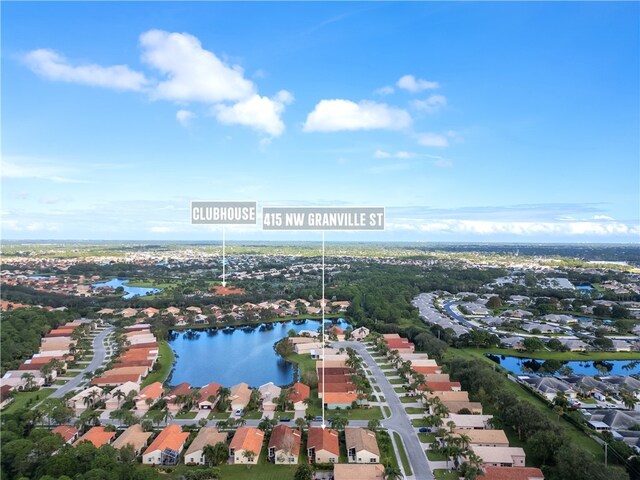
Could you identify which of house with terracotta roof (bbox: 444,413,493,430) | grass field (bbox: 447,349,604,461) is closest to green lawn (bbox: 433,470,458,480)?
house with terracotta roof (bbox: 444,413,493,430)

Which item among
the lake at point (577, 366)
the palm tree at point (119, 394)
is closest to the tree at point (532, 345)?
the lake at point (577, 366)

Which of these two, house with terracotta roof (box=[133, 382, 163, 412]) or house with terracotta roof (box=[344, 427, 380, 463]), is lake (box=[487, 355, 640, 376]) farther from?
house with terracotta roof (box=[133, 382, 163, 412])

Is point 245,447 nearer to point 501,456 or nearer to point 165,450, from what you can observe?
point 165,450

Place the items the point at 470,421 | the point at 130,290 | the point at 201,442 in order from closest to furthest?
the point at 201,442 < the point at 470,421 < the point at 130,290

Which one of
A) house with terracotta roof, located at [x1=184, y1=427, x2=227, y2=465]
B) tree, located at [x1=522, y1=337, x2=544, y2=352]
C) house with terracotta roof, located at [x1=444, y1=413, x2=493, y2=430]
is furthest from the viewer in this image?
tree, located at [x1=522, y1=337, x2=544, y2=352]

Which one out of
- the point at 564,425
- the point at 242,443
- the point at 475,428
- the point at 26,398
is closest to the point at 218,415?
the point at 242,443
